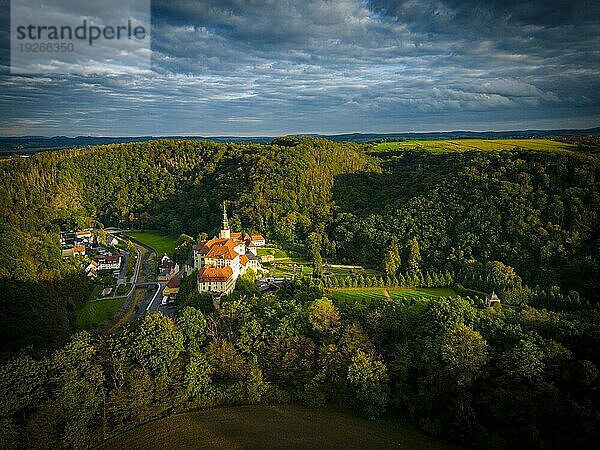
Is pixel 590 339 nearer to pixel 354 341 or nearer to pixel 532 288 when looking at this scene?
pixel 354 341

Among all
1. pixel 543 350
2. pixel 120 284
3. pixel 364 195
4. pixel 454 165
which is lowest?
pixel 120 284

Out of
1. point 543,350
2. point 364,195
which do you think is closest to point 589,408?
point 543,350

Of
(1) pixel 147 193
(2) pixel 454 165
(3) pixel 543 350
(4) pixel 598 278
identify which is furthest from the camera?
(1) pixel 147 193

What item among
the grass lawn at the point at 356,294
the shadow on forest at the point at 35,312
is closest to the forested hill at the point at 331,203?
the shadow on forest at the point at 35,312

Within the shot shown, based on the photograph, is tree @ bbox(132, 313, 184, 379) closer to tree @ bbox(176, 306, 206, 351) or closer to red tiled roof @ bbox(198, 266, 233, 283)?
tree @ bbox(176, 306, 206, 351)

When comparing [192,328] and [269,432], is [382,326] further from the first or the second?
[192,328]

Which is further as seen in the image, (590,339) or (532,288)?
(532,288)

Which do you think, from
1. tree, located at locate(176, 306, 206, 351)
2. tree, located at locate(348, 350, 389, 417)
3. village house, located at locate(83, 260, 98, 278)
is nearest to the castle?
tree, located at locate(176, 306, 206, 351)
